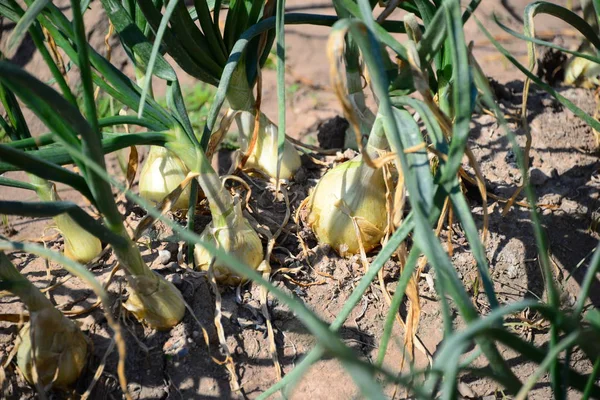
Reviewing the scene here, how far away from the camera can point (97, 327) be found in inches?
43.9

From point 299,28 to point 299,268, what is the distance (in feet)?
4.32

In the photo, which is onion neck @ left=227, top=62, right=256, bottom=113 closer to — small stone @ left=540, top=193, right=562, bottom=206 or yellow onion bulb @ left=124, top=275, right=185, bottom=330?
Answer: yellow onion bulb @ left=124, top=275, right=185, bottom=330

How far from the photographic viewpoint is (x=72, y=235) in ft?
4.02

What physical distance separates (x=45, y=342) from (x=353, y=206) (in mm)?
590

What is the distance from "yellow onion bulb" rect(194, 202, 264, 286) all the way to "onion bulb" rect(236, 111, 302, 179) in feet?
0.73

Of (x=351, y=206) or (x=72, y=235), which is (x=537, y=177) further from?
(x=72, y=235)

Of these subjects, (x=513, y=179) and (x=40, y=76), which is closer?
(x=513, y=179)

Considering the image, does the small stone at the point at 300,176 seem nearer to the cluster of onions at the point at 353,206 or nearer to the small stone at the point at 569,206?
the cluster of onions at the point at 353,206

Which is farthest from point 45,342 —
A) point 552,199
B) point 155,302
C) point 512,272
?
point 552,199

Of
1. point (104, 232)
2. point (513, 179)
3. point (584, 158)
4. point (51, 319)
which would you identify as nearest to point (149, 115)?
point (104, 232)

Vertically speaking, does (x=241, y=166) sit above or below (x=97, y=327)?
above

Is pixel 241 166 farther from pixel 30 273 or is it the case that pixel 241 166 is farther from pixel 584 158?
pixel 584 158

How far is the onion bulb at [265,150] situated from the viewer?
4.44ft

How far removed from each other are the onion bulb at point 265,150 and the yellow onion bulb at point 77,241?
1.23 ft
